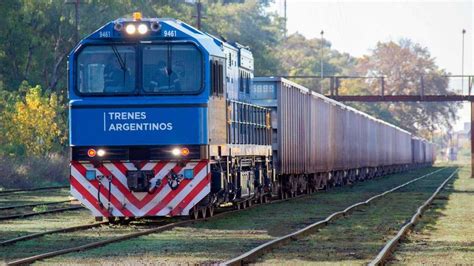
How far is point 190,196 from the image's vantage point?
1992cm

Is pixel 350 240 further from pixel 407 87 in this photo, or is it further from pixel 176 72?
pixel 407 87

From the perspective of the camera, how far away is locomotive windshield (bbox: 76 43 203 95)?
19.9m

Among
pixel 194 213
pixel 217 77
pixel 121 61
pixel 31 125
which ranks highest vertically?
pixel 121 61

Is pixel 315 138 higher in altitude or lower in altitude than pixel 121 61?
lower

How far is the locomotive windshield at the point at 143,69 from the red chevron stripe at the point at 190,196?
155cm

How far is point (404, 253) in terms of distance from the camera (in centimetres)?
1529

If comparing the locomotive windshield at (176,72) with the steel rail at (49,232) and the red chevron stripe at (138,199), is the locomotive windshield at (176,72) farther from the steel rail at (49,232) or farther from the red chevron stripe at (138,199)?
the steel rail at (49,232)

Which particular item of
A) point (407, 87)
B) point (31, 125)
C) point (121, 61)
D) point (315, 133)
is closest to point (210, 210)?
point (121, 61)

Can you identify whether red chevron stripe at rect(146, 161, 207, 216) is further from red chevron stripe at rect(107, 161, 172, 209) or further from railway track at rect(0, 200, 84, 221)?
railway track at rect(0, 200, 84, 221)

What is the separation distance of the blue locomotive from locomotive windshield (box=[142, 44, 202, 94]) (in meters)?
0.02

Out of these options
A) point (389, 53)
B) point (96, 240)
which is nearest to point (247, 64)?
point (96, 240)

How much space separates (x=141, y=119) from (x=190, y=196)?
1.56 meters

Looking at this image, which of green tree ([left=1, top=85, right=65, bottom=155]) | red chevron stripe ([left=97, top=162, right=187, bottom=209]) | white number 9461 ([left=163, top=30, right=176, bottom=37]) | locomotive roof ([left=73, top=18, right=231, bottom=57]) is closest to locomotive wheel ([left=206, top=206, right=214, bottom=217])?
red chevron stripe ([left=97, top=162, right=187, bottom=209])

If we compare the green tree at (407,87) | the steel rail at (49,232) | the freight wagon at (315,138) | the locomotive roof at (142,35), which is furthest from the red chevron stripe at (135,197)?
the green tree at (407,87)
